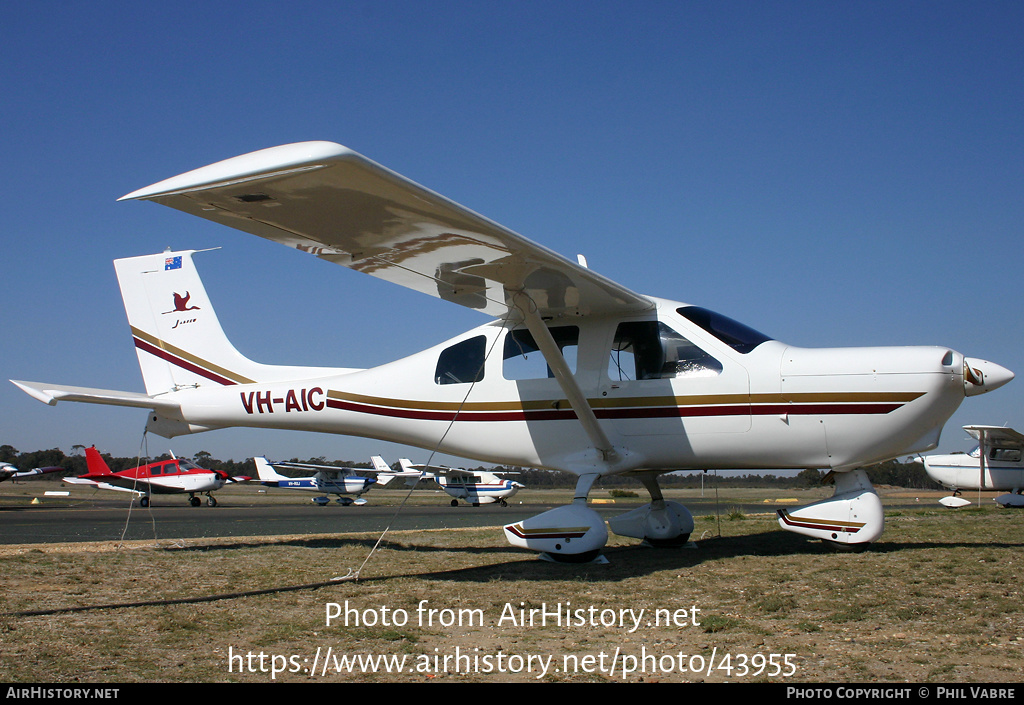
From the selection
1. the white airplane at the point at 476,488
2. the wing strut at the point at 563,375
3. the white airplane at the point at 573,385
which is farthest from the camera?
the white airplane at the point at 476,488

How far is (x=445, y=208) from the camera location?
492cm

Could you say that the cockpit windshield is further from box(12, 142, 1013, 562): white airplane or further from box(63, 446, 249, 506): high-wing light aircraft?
box(63, 446, 249, 506): high-wing light aircraft

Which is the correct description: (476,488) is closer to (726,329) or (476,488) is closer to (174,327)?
(174,327)

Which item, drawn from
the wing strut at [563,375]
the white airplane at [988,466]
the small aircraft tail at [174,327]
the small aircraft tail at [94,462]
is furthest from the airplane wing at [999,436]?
the small aircraft tail at [94,462]

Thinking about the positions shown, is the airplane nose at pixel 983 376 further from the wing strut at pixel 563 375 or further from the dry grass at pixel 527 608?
the wing strut at pixel 563 375

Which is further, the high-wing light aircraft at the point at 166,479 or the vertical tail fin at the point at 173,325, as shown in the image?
the high-wing light aircraft at the point at 166,479

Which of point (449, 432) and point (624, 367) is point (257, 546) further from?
point (624, 367)

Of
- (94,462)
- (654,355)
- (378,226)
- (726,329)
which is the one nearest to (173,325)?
(378,226)

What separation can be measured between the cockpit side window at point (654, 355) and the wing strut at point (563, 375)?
2.00 ft

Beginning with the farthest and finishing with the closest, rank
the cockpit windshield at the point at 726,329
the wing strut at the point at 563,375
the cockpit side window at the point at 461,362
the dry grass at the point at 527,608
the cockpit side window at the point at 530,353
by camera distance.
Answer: the cockpit side window at the point at 461,362
the cockpit side window at the point at 530,353
the cockpit windshield at the point at 726,329
the wing strut at the point at 563,375
the dry grass at the point at 527,608

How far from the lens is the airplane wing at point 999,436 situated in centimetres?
2356

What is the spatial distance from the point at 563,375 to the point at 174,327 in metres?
5.96

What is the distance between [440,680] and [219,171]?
3103mm
